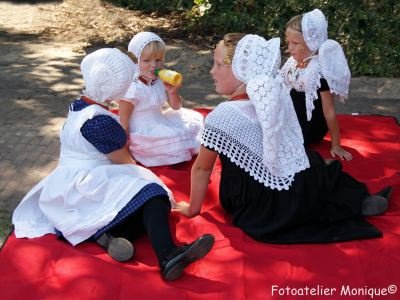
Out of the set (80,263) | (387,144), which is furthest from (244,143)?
(387,144)

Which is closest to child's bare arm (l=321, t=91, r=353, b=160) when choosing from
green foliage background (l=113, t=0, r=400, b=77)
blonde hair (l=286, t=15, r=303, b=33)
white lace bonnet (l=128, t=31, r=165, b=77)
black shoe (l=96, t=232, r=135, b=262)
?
blonde hair (l=286, t=15, r=303, b=33)

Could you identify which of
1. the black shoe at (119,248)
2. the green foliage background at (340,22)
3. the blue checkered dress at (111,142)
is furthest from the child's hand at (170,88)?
the green foliage background at (340,22)

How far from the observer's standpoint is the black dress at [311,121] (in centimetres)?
398

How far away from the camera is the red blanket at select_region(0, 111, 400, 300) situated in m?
2.43

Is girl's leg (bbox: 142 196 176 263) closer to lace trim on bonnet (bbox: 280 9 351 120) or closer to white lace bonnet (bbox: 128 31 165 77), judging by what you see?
white lace bonnet (bbox: 128 31 165 77)

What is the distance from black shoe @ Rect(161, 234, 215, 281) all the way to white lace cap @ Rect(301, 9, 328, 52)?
5.84 feet

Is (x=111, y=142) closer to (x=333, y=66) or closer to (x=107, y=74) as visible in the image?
(x=107, y=74)

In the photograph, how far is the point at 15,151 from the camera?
4.10 metres

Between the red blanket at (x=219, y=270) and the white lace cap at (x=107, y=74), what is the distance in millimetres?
Result: 749

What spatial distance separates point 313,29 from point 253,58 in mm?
1166

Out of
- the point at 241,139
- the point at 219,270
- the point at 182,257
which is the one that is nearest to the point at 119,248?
the point at 182,257

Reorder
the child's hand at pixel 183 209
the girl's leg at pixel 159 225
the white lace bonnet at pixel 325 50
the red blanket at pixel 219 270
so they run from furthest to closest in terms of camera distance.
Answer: the white lace bonnet at pixel 325 50 → the child's hand at pixel 183 209 → the girl's leg at pixel 159 225 → the red blanket at pixel 219 270

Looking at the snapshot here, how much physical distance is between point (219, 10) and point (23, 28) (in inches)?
113

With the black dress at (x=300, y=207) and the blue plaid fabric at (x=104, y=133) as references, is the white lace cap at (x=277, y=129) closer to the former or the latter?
the black dress at (x=300, y=207)
